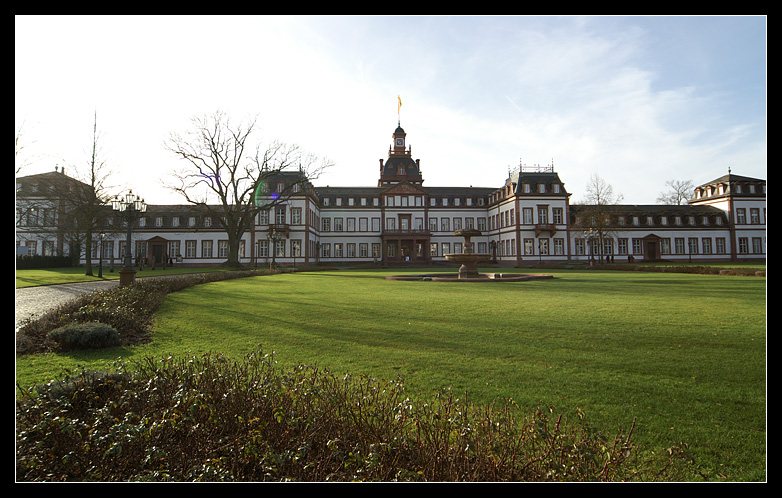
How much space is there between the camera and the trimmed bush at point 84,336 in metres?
7.05

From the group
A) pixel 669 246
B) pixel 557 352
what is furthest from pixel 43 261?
pixel 669 246

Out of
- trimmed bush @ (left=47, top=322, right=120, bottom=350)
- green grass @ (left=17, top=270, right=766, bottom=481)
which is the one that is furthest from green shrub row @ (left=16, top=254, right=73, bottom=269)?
trimmed bush @ (left=47, top=322, right=120, bottom=350)

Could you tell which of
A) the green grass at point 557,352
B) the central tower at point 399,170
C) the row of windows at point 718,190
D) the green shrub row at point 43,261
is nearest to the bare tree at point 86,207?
the green shrub row at point 43,261

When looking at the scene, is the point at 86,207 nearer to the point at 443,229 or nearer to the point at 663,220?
the point at 443,229

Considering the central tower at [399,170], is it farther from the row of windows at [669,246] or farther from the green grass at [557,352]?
the green grass at [557,352]

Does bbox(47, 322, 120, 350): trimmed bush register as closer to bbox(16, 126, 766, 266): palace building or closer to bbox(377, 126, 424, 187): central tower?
bbox(16, 126, 766, 266): palace building

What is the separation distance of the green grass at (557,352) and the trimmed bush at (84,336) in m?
0.44

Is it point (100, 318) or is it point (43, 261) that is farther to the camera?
point (43, 261)

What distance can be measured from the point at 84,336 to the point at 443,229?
55153 millimetres

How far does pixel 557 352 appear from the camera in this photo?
6262mm

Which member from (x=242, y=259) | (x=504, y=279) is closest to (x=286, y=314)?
(x=504, y=279)
